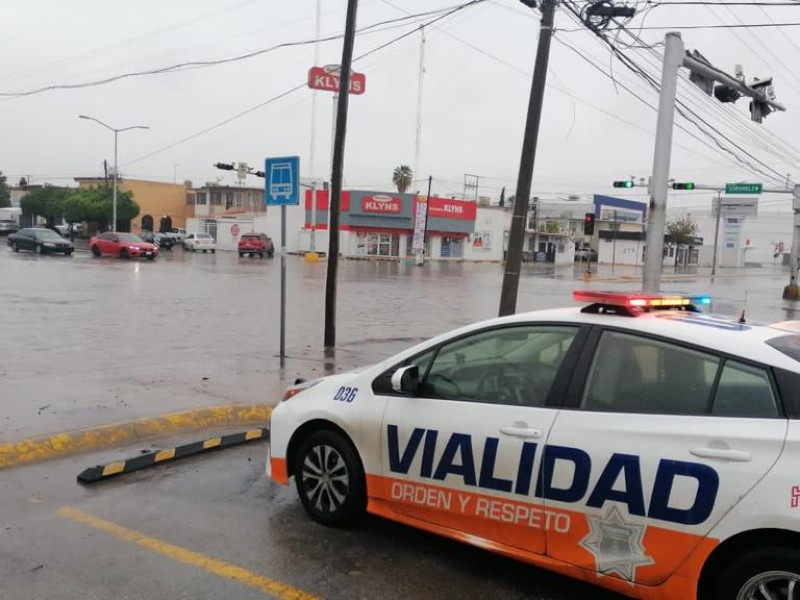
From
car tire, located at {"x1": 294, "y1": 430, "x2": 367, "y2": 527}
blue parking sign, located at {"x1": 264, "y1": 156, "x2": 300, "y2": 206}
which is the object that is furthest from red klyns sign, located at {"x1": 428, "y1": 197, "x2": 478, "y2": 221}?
car tire, located at {"x1": 294, "y1": 430, "x2": 367, "y2": 527}

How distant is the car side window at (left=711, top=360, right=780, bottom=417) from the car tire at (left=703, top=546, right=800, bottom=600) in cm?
56

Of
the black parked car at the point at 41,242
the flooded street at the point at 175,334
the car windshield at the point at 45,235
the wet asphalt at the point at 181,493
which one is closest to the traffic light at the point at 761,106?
the flooded street at the point at 175,334

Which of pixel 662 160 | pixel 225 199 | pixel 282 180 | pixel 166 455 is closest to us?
pixel 166 455

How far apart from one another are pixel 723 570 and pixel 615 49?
1132 centimetres

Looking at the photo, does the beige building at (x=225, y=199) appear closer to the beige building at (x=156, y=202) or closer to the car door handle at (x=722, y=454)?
the beige building at (x=156, y=202)

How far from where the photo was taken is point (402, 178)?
76188 millimetres

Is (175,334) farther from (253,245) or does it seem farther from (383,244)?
(383,244)

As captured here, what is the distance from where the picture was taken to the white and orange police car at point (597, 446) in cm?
294

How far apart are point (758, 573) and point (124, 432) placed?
5214mm

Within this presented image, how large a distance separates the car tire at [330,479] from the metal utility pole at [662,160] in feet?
25.4

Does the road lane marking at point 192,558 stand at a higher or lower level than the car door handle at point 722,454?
lower

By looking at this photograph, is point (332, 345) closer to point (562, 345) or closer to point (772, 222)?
point (562, 345)

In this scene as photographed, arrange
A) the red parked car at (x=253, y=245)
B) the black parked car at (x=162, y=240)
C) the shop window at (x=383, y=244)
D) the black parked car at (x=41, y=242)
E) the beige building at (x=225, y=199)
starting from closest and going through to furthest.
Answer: the black parked car at (x=41, y=242), the red parked car at (x=253, y=245), the black parked car at (x=162, y=240), the shop window at (x=383, y=244), the beige building at (x=225, y=199)

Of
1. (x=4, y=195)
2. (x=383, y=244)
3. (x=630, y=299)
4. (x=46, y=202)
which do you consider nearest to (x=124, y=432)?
(x=630, y=299)
